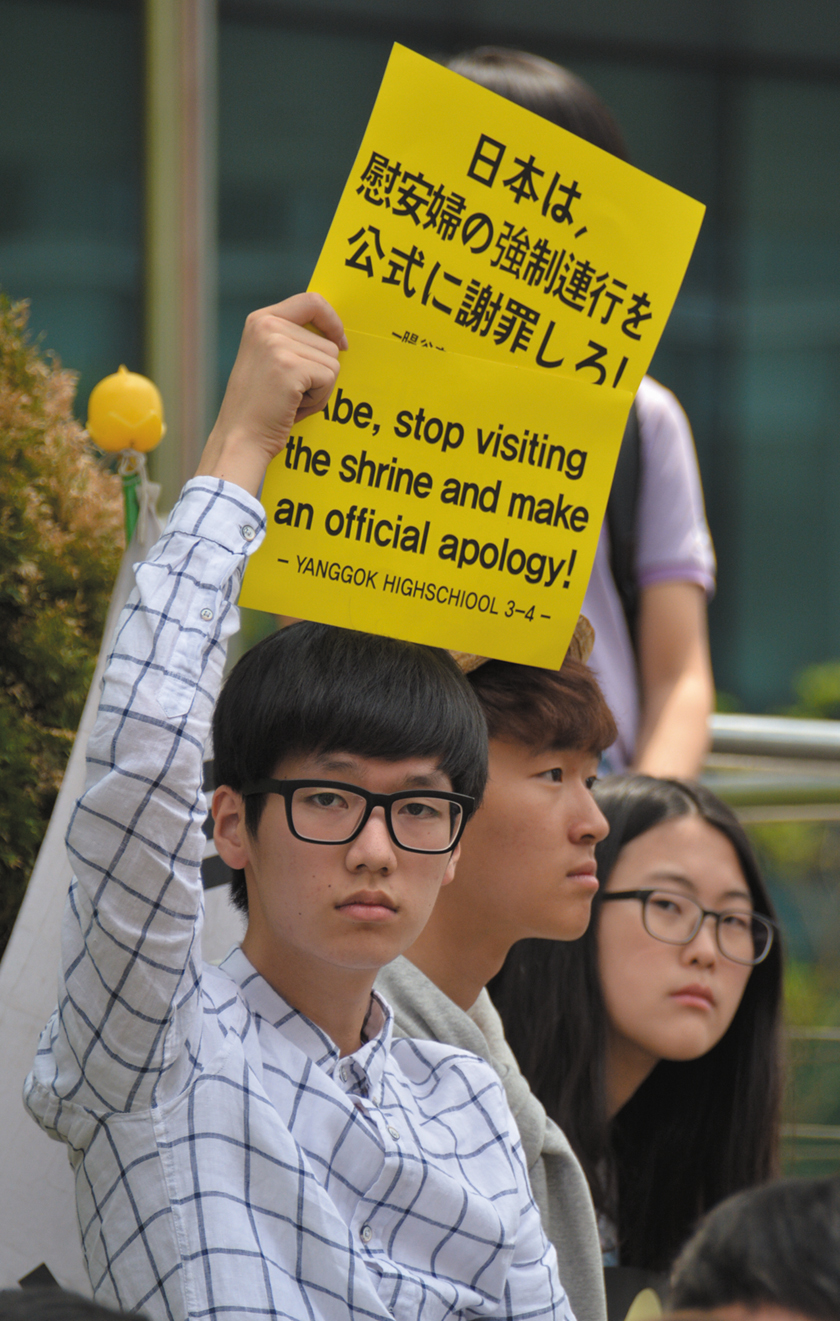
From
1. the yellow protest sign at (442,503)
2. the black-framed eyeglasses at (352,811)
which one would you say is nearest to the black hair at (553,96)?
the yellow protest sign at (442,503)

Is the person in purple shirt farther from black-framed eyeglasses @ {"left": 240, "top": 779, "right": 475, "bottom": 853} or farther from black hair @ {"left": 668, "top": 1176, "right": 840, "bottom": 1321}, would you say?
black hair @ {"left": 668, "top": 1176, "right": 840, "bottom": 1321}

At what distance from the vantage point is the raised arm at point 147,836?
1276 millimetres

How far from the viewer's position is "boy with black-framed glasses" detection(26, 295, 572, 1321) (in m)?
1.29

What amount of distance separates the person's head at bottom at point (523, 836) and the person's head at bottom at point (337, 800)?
29cm

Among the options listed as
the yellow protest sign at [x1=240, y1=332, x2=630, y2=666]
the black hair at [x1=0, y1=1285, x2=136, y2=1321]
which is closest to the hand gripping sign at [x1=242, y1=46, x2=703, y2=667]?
the yellow protest sign at [x1=240, y1=332, x2=630, y2=666]

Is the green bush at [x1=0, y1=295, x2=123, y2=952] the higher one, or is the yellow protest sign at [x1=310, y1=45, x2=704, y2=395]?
the yellow protest sign at [x1=310, y1=45, x2=704, y2=395]

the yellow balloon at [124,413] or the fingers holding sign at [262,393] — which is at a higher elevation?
the yellow balloon at [124,413]

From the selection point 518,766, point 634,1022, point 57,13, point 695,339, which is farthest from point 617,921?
point 695,339

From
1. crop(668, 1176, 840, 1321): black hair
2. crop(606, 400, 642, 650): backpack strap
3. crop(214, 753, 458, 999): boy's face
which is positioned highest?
crop(606, 400, 642, 650): backpack strap

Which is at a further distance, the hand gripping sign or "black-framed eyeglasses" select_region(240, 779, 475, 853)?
the hand gripping sign

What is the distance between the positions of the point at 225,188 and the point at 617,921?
3766 mm

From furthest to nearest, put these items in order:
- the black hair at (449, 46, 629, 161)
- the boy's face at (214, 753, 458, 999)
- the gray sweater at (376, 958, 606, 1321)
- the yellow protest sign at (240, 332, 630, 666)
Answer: the black hair at (449, 46, 629, 161) < the gray sweater at (376, 958, 606, 1321) < the yellow protest sign at (240, 332, 630, 666) < the boy's face at (214, 753, 458, 999)

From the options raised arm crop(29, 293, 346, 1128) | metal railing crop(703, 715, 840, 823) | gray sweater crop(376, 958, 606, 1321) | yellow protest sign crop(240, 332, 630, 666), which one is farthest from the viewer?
metal railing crop(703, 715, 840, 823)

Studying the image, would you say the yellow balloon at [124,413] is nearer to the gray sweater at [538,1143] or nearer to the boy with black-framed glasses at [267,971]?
the boy with black-framed glasses at [267,971]
